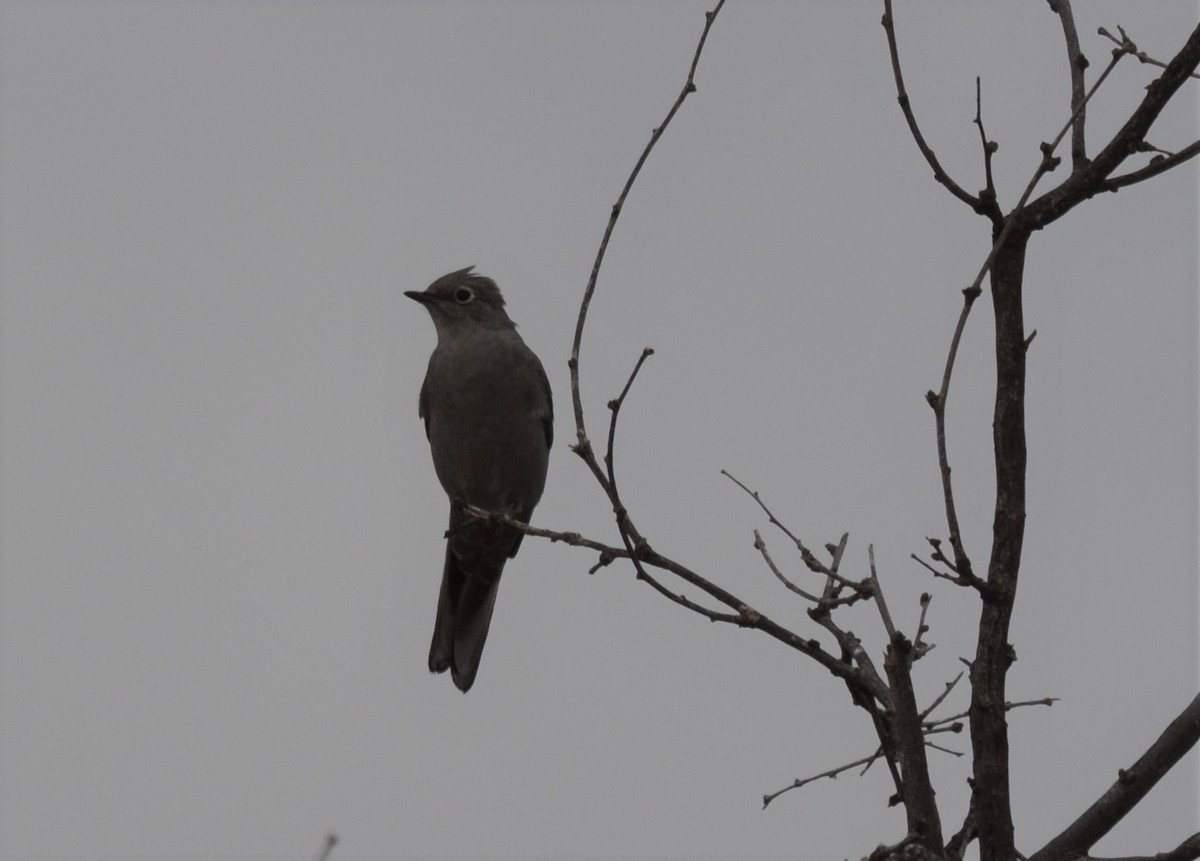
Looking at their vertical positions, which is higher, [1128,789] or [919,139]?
[919,139]

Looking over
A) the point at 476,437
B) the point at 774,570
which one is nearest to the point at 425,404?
the point at 476,437

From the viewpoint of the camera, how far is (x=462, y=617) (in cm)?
1179

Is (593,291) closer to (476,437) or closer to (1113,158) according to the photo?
(1113,158)

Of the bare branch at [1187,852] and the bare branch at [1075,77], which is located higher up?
the bare branch at [1075,77]

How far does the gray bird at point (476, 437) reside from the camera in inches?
439

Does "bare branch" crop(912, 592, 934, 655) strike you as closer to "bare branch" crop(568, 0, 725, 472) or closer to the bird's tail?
"bare branch" crop(568, 0, 725, 472)

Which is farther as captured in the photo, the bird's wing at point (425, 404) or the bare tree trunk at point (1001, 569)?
the bird's wing at point (425, 404)

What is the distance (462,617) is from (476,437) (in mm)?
1592

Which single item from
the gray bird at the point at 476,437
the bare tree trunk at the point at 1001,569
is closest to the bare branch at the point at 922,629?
the bare tree trunk at the point at 1001,569

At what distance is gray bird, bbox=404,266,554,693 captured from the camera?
11.2m

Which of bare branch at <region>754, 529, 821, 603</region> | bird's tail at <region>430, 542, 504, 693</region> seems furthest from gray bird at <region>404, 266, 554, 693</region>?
bare branch at <region>754, 529, 821, 603</region>

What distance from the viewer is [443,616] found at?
1173 centimetres

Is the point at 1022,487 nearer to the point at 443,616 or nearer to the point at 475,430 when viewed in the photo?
the point at 475,430

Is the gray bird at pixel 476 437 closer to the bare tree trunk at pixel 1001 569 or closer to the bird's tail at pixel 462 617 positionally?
the bird's tail at pixel 462 617
